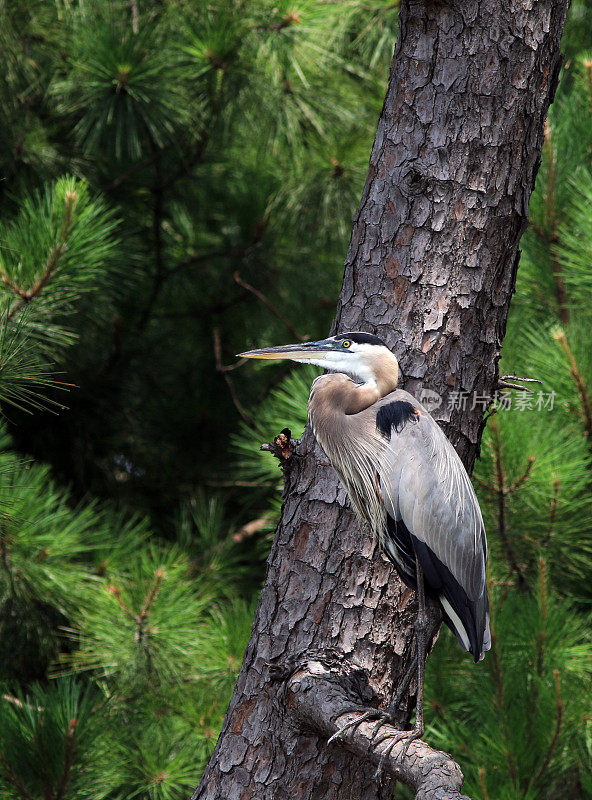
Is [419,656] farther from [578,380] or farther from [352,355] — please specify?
[578,380]

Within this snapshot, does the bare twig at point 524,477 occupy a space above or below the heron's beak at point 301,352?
below

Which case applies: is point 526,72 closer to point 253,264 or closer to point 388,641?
point 388,641

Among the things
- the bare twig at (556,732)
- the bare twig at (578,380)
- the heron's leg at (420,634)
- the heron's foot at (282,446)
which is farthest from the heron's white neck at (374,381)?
the bare twig at (556,732)

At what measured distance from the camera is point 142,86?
2.47 metres

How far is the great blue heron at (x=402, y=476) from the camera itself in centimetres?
147

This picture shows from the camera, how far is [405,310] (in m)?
1.59

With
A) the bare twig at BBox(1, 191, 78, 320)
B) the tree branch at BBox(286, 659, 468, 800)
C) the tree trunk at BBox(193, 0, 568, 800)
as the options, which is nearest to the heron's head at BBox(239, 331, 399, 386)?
the tree trunk at BBox(193, 0, 568, 800)

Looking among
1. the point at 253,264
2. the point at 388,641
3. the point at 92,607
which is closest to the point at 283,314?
the point at 253,264

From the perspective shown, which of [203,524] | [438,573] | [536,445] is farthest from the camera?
[203,524]

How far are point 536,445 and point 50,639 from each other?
1.57 meters

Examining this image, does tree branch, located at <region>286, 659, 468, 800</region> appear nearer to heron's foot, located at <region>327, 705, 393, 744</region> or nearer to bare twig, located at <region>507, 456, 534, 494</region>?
heron's foot, located at <region>327, 705, 393, 744</region>

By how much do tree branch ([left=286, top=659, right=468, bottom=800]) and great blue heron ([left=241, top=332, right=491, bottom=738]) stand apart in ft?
0.48

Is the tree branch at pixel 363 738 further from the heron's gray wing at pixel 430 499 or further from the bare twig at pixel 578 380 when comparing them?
the bare twig at pixel 578 380

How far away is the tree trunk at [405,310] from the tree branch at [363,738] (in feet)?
0.12
